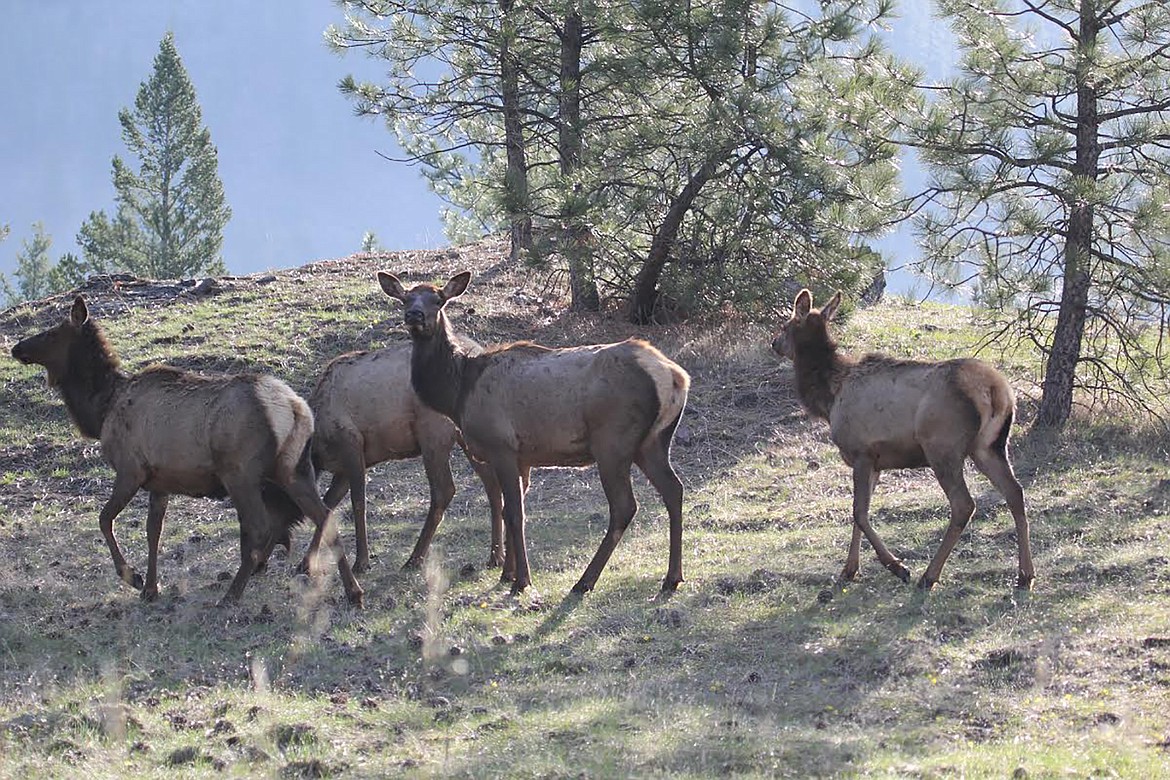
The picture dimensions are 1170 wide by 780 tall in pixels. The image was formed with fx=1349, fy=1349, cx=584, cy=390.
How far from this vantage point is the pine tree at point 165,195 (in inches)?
1944

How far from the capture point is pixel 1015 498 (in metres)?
10.4

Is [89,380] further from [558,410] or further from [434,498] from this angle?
[558,410]

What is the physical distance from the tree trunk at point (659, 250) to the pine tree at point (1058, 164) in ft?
14.4

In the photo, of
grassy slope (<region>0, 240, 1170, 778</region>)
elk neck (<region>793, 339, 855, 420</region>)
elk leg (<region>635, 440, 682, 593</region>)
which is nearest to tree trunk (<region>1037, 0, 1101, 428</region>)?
grassy slope (<region>0, 240, 1170, 778</region>)

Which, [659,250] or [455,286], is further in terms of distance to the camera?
[659,250]

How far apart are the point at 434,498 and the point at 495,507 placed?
61cm

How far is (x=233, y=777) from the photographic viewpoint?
6828 millimetres

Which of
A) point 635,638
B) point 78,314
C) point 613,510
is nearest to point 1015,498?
point 613,510

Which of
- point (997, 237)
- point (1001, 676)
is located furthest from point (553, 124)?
point (1001, 676)

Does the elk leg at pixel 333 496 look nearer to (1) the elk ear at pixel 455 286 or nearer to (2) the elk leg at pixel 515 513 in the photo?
(2) the elk leg at pixel 515 513

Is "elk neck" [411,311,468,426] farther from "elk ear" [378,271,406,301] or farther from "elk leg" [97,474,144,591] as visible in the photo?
"elk leg" [97,474,144,591]

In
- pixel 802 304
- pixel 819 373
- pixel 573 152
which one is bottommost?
pixel 819 373

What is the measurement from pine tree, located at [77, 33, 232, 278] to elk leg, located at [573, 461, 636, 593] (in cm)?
4114

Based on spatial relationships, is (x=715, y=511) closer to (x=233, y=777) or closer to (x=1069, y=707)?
(x=1069, y=707)
